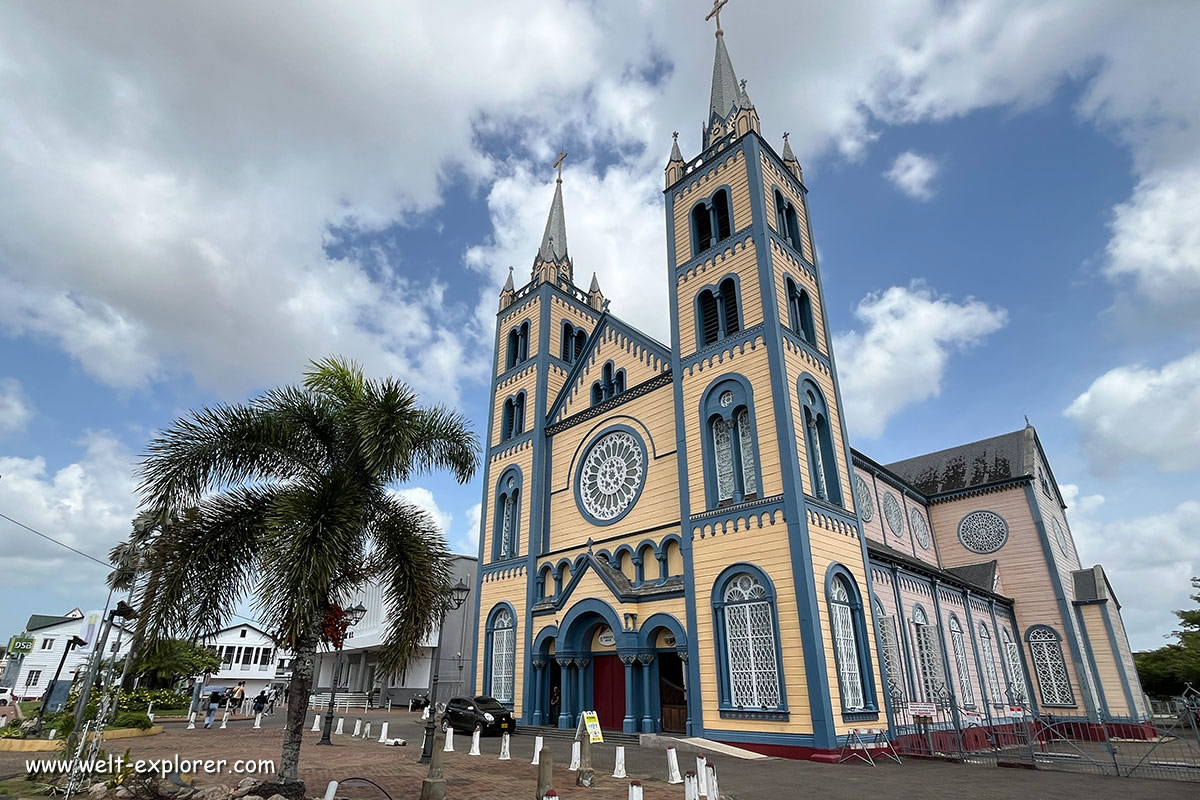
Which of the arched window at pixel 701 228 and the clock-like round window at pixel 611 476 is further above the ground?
the arched window at pixel 701 228

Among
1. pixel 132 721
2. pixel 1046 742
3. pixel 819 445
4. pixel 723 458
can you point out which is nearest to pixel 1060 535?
pixel 1046 742

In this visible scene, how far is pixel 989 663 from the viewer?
1110 inches

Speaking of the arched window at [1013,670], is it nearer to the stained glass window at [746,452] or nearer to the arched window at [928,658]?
the arched window at [928,658]

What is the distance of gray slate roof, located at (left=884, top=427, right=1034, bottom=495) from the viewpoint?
34.6m

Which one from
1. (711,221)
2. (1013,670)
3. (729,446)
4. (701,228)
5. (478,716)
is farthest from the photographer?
(1013,670)

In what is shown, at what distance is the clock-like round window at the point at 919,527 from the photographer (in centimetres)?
3385

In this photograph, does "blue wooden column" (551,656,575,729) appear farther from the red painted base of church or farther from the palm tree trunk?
the palm tree trunk

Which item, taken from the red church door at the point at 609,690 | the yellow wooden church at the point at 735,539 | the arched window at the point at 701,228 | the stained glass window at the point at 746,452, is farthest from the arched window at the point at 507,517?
the arched window at the point at 701,228

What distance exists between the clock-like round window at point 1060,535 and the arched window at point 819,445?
20.5 meters

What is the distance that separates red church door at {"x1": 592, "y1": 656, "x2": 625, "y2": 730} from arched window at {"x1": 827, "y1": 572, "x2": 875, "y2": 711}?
769 centimetres

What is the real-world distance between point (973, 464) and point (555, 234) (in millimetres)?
26413

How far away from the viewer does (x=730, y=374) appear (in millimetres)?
21406

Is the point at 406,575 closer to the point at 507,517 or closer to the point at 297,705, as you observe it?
the point at 297,705

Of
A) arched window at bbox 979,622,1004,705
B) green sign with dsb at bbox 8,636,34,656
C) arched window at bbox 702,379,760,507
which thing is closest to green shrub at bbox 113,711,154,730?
green sign with dsb at bbox 8,636,34,656
